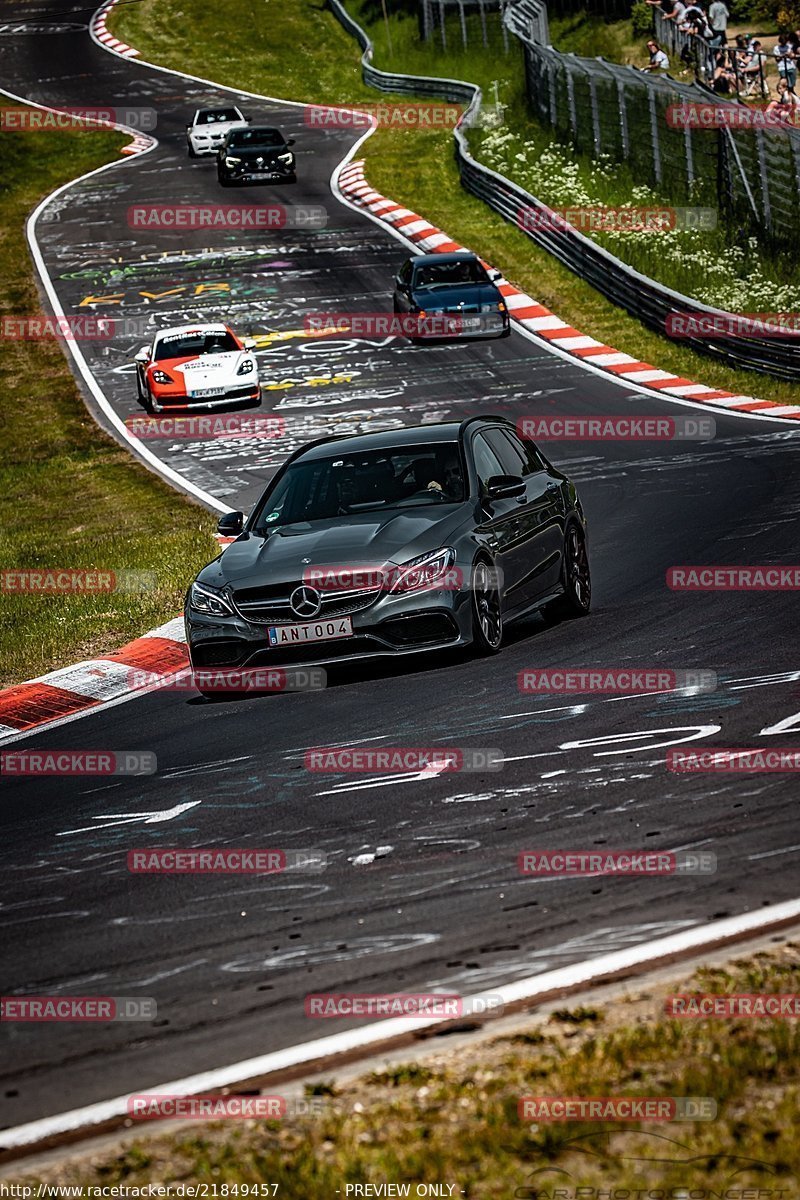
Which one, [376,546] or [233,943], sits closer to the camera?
[233,943]

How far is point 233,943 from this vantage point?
601 centimetres

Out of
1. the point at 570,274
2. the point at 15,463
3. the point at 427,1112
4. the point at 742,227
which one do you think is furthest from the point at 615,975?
the point at 570,274

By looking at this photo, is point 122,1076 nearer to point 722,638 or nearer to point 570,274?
point 722,638

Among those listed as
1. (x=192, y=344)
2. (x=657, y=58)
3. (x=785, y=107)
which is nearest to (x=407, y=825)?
(x=192, y=344)

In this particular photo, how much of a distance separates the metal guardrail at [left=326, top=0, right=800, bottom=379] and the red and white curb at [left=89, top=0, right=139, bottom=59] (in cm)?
1961

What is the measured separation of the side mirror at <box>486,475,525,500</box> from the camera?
11.2 metres

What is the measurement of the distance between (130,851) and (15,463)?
1812cm

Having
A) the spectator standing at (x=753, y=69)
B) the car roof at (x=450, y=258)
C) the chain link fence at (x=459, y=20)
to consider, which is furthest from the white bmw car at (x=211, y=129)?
the car roof at (x=450, y=258)

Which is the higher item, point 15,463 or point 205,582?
point 205,582

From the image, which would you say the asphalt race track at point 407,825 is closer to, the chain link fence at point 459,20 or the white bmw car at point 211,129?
the white bmw car at point 211,129

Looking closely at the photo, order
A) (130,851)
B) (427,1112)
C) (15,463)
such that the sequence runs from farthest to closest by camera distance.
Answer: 1. (15,463)
2. (130,851)
3. (427,1112)

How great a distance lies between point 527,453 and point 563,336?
55.6ft

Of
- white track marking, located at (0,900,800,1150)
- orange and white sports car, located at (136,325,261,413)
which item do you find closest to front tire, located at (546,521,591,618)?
white track marking, located at (0,900,800,1150)

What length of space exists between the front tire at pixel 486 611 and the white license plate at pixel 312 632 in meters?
0.84
